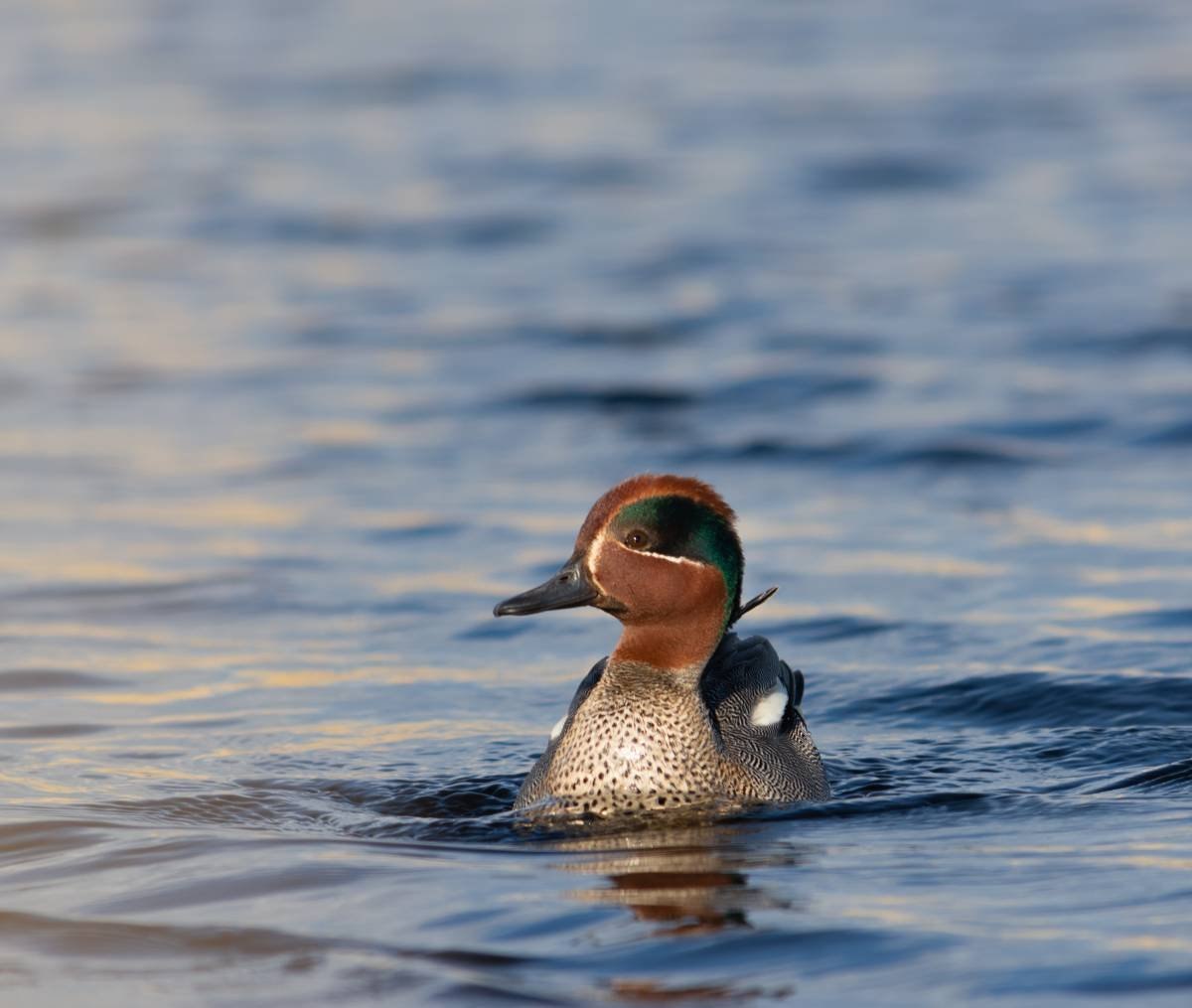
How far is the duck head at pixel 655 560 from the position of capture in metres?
9.00

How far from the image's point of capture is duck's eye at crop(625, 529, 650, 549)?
899 centimetres

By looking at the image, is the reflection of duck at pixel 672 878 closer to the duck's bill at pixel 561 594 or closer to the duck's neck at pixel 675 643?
the duck's neck at pixel 675 643

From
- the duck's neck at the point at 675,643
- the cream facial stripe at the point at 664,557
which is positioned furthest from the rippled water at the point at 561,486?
the cream facial stripe at the point at 664,557

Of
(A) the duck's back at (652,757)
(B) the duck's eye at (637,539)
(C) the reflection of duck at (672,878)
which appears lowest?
(C) the reflection of duck at (672,878)

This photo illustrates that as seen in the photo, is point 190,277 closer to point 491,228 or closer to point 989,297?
point 491,228

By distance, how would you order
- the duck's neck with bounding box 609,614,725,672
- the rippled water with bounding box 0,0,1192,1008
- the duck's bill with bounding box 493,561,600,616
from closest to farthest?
1. the rippled water with bounding box 0,0,1192,1008
2. the duck's bill with bounding box 493,561,600,616
3. the duck's neck with bounding box 609,614,725,672

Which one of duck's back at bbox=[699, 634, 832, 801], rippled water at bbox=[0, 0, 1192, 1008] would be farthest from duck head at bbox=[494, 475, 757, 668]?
rippled water at bbox=[0, 0, 1192, 1008]

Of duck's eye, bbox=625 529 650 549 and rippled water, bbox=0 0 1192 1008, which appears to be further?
duck's eye, bbox=625 529 650 549

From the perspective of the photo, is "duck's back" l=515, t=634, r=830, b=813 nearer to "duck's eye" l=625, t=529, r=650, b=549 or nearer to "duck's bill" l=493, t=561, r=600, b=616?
"duck's bill" l=493, t=561, r=600, b=616

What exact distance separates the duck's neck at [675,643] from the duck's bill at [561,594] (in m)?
0.31

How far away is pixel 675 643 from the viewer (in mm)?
9172

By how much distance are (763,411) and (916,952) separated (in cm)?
1069

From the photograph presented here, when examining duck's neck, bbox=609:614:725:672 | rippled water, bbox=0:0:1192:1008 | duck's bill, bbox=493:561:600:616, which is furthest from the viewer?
duck's neck, bbox=609:614:725:672

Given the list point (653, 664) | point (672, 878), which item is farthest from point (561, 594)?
point (672, 878)
